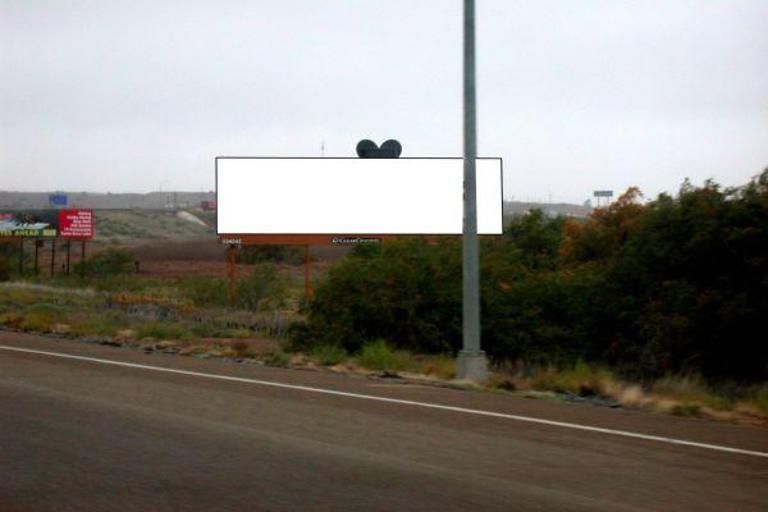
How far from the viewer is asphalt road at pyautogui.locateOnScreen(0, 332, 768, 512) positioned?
927cm

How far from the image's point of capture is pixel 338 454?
11.2 m

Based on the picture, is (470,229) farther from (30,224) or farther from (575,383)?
(30,224)

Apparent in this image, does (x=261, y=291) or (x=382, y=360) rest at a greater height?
(x=261, y=291)

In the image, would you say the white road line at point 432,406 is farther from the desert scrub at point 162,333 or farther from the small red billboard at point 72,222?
the small red billboard at point 72,222

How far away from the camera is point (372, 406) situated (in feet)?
47.6

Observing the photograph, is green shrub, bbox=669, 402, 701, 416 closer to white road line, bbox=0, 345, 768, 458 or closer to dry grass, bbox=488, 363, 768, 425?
dry grass, bbox=488, 363, 768, 425

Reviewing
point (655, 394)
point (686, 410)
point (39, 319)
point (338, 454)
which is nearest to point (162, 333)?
point (39, 319)

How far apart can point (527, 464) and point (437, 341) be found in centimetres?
2007

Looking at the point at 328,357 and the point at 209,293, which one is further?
the point at 209,293

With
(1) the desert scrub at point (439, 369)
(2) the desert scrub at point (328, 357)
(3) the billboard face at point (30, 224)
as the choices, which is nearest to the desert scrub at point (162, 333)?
(2) the desert scrub at point (328, 357)

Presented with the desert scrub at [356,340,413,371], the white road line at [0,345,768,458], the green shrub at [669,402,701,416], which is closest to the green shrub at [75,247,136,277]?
the white road line at [0,345,768,458]

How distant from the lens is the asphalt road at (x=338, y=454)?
9.27m

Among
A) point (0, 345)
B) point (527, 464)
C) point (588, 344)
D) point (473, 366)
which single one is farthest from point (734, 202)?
point (527, 464)

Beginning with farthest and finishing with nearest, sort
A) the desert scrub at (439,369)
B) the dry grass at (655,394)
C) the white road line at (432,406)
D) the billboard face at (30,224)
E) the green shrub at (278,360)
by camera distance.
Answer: the billboard face at (30,224) → the green shrub at (278,360) → the desert scrub at (439,369) → the dry grass at (655,394) → the white road line at (432,406)
